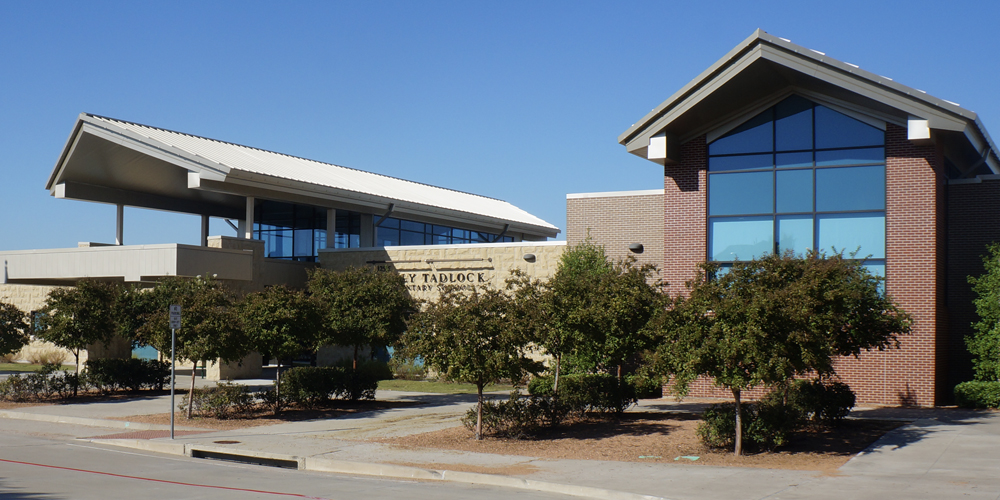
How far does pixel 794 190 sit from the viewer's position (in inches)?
934

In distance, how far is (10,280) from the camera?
36.2m

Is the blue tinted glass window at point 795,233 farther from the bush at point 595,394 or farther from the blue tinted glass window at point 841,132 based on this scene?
the bush at point 595,394

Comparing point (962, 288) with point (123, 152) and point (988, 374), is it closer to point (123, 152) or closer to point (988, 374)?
point (988, 374)

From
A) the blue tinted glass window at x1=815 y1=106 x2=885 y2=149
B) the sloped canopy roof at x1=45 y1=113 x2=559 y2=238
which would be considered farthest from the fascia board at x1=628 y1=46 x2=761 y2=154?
the sloped canopy roof at x1=45 y1=113 x2=559 y2=238

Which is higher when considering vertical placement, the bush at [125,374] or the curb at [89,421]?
the bush at [125,374]

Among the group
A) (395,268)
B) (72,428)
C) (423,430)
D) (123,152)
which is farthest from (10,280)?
Result: (423,430)

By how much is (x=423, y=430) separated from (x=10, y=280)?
26313 millimetres

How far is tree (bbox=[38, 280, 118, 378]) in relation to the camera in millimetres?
25828

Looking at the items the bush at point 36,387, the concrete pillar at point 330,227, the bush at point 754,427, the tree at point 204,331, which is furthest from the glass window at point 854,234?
the bush at point 36,387

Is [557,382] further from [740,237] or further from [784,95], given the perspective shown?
[784,95]

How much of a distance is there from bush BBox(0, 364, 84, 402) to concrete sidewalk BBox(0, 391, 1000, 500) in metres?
5.94

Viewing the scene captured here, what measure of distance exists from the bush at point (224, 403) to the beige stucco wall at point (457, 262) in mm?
10310

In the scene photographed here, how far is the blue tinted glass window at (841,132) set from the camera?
23.1 meters

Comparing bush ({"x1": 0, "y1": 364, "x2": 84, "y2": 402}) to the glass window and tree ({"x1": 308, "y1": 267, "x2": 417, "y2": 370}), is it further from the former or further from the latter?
the glass window
